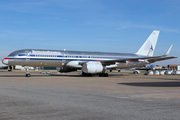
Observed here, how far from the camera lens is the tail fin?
3894 cm

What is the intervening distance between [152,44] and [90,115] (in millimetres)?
35748

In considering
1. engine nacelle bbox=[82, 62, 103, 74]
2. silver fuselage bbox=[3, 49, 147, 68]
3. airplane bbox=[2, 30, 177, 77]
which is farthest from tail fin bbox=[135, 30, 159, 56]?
engine nacelle bbox=[82, 62, 103, 74]

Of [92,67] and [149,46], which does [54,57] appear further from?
[149,46]

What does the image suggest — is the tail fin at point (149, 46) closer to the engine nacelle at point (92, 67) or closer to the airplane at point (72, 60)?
the airplane at point (72, 60)

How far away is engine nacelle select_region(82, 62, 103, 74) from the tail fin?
36.5 ft

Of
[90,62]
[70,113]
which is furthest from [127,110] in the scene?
[90,62]

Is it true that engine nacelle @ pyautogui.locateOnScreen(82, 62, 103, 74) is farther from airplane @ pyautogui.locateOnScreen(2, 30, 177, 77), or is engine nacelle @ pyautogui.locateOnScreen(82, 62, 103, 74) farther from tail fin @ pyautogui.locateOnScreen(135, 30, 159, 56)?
tail fin @ pyautogui.locateOnScreen(135, 30, 159, 56)

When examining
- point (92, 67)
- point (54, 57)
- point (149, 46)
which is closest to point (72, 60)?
point (54, 57)

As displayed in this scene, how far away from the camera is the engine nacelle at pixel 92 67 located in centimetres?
2987

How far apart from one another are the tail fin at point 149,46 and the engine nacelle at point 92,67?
438 inches

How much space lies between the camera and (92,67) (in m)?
30.1

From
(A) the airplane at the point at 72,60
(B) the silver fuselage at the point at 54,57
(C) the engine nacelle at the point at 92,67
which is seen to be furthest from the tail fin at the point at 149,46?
(C) the engine nacelle at the point at 92,67

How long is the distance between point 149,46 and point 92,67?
14.5m

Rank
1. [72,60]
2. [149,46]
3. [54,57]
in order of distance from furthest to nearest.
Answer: [149,46]
[72,60]
[54,57]
